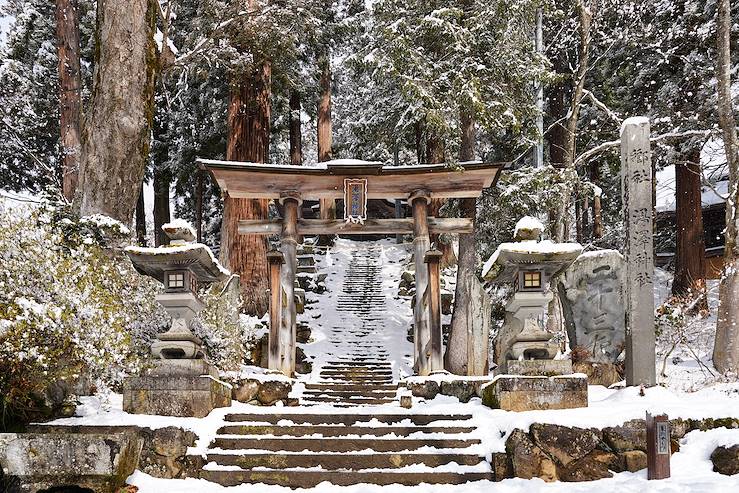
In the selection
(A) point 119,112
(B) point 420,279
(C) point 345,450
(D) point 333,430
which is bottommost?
(C) point 345,450

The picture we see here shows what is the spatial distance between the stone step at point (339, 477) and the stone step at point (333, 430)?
0.94 m

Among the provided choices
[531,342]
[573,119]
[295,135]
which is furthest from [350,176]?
[295,135]

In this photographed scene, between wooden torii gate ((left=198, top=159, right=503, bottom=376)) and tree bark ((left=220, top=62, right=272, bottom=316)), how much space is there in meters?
3.15

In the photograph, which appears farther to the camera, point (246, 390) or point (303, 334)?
point (303, 334)

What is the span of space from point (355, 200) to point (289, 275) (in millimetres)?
1822

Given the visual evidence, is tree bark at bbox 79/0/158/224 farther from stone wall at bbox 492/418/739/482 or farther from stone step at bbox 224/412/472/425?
stone wall at bbox 492/418/739/482

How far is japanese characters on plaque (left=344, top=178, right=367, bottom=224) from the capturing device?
36.1ft

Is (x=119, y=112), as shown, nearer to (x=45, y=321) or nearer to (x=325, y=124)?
(x=45, y=321)

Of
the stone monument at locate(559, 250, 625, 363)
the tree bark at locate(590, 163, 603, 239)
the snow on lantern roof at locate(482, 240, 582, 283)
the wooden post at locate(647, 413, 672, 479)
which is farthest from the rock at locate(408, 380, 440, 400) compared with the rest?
the tree bark at locate(590, 163, 603, 239)

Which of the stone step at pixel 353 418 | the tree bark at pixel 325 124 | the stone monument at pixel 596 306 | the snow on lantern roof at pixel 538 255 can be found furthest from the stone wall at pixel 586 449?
the tree bark at pixel 325 124

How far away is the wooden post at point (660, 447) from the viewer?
5727 millimetres

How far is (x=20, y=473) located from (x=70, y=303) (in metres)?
1.56

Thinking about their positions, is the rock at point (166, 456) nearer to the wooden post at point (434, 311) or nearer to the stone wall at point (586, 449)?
the stone wall at point (586, 449)

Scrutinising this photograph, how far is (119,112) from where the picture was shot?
374 inches
